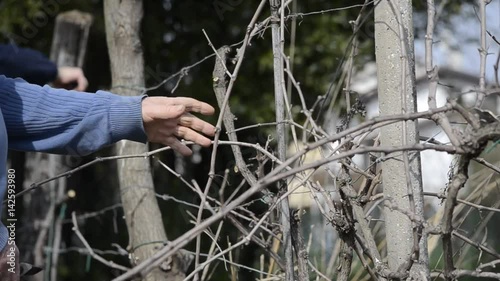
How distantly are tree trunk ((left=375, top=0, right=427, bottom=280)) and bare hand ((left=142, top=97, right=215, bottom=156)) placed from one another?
424 mm

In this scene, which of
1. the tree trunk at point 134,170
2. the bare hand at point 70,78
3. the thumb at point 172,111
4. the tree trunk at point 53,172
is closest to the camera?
the thumb at point 172,111

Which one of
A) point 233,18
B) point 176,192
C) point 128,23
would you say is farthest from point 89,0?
point 128,23

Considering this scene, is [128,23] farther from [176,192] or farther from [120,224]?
[120,224]

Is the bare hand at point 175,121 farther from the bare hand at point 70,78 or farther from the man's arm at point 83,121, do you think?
the bare hand at point 70,78

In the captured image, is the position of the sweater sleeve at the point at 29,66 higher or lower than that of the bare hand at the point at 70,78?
higher

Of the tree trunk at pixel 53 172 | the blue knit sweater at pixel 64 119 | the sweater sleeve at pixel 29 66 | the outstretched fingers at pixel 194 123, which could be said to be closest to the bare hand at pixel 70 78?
the sweater sleeve at pixel 29 66

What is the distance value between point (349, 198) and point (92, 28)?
449 cm

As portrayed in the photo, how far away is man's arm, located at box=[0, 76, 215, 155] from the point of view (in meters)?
1.95

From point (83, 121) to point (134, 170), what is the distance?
1.63 m

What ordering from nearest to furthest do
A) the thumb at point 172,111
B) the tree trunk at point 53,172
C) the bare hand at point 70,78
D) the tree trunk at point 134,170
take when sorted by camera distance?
the thumb at point 172,111 < the tree trunk at point 134,170 < the bare hand at point 70,78 < the tree trunk at point 53,172

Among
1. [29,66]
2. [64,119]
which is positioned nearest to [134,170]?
[29,66]

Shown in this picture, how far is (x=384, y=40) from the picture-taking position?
2.10 meters

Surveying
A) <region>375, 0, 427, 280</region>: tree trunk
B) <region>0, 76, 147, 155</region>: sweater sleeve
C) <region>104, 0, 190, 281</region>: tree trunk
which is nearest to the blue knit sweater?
<region>0, 76, 147, 155</region>: sweater sleeve

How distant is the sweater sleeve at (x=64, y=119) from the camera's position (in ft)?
6.42
